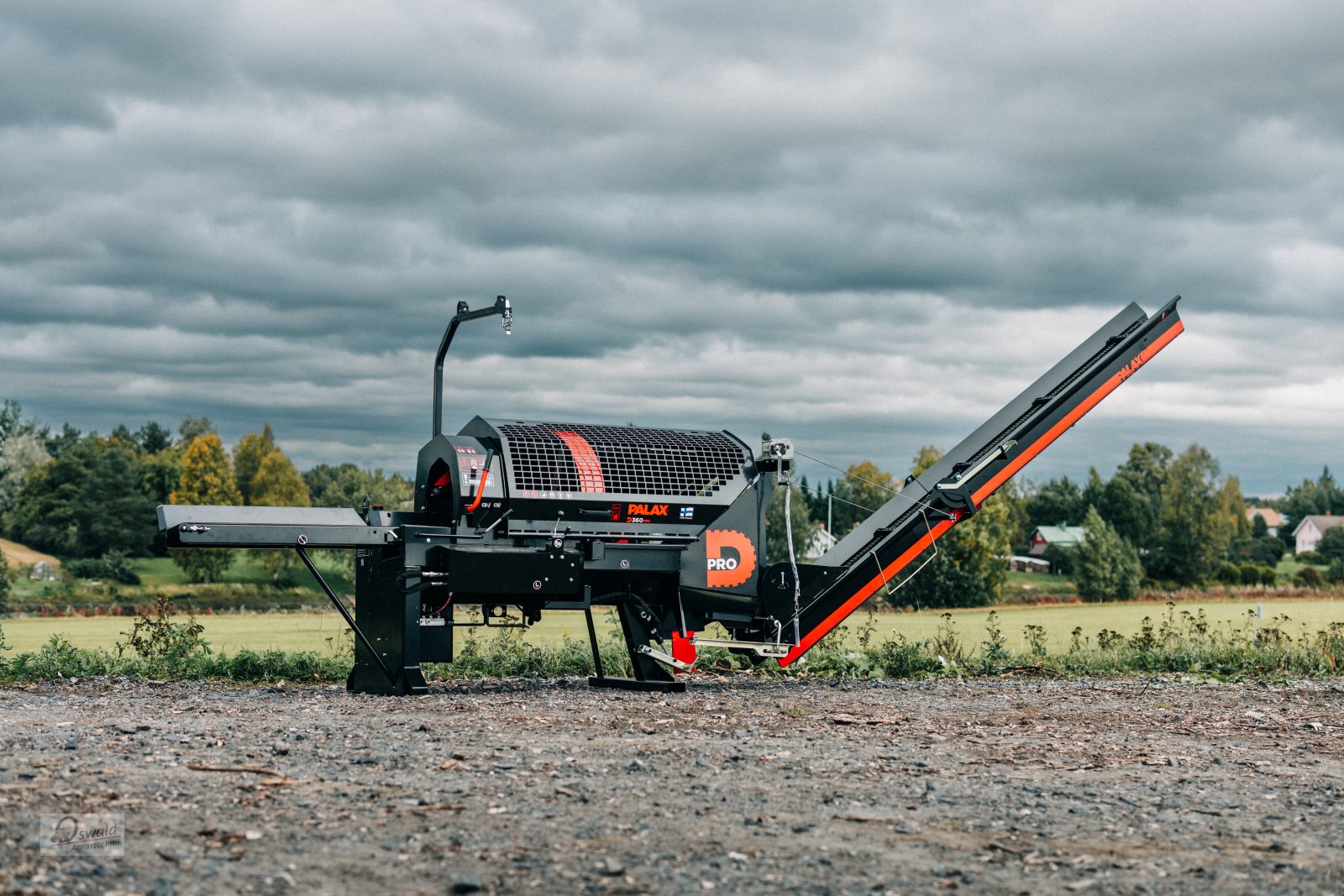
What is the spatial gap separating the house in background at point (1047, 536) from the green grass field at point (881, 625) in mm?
68276

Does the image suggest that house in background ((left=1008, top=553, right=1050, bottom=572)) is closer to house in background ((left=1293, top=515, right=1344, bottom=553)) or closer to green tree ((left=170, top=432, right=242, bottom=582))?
house in background ((left=1293, top=515, right=1344, bottom=553))

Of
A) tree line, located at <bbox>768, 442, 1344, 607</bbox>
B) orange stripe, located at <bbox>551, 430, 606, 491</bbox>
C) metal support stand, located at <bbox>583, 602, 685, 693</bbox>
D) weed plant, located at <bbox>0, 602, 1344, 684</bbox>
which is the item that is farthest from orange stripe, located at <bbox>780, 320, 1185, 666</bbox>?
tree line, located at <bbox>768, 442, 1344, 607</bbox>

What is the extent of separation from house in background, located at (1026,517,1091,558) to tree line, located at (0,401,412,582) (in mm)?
59741

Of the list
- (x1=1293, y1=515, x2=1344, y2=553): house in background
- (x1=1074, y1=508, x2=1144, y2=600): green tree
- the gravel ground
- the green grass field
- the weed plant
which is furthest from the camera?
(x1=1293, y1=515, x2=1344, y2=553): house in background

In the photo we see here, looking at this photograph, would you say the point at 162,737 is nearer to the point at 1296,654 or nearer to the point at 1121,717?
the point at 1121,717

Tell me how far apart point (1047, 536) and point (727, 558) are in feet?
364

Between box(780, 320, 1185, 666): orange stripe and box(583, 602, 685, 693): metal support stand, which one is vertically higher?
box(780, 320, 1185, 666): orange stripe

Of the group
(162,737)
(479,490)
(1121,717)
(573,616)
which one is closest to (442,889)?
(162,737)

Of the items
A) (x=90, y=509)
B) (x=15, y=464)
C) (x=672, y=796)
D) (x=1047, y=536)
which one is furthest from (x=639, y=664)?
(x=1047, y=536)

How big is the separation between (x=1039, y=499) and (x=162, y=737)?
113571 mm

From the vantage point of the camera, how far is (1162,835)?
6.11 metres

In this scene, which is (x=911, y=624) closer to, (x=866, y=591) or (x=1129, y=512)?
(x=866, y=591)

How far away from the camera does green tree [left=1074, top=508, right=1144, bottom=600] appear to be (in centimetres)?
6581

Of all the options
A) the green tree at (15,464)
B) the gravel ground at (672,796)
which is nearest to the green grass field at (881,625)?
the gravel ground at (672,796)
